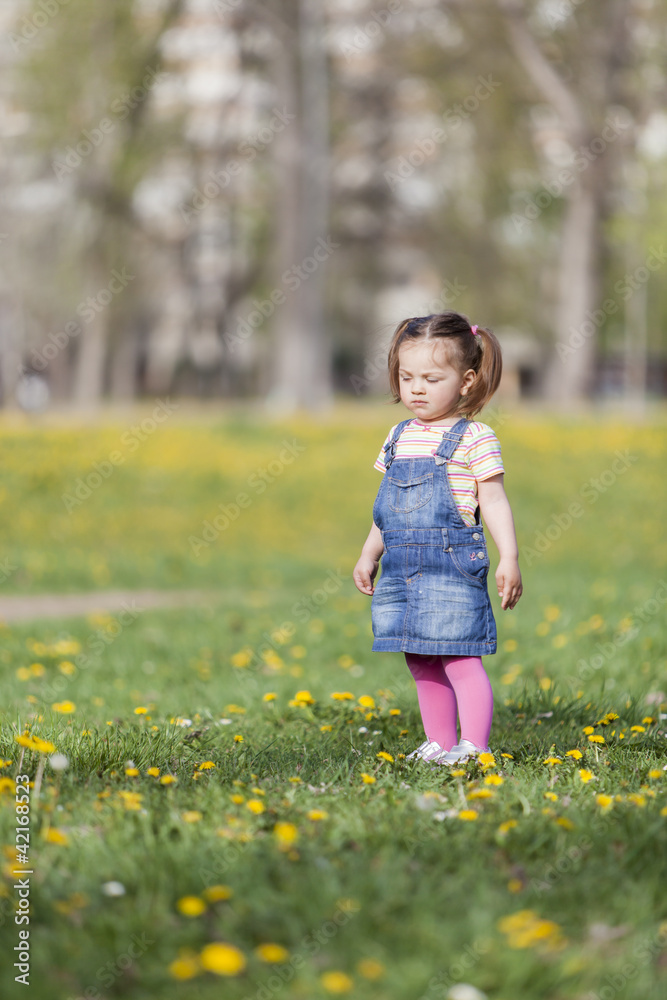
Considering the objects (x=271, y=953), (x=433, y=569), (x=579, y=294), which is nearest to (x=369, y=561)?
(x=433, y=569)

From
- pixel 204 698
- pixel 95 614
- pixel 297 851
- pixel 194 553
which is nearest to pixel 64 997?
pixel 297 851

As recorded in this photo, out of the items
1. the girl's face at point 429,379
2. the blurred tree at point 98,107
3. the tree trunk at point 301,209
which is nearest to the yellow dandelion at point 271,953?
the girl's face at point 429,379

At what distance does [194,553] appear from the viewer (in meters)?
12.7

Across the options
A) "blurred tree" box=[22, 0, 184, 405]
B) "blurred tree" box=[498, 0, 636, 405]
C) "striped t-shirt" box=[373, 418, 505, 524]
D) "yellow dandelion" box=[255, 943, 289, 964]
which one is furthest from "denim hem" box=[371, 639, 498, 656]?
"blurred tree" box=[22, 0, 184, 405]

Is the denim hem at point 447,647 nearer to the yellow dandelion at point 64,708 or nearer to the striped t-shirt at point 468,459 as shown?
the striped t-shirt at point 468,459

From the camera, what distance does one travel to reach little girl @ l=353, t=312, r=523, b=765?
11.5 feet

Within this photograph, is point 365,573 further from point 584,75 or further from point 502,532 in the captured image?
point 584,75

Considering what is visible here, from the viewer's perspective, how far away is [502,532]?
138 inches

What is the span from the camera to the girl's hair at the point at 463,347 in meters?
3.56

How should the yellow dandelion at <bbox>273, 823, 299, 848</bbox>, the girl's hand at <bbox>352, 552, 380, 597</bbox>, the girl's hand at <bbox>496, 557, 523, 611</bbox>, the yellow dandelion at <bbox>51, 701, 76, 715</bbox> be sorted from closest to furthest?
the yellow dandelion at <bbox>273, 823, 299, 848</bbox> → the girl's hand at <bbox>496, 557, 523, 611</bbox> → the girl's hand at <bbox>352, 552, 380, 597</bbox> → the yellow dandelion at <bbox>51, 701, 76, 715</bbox>

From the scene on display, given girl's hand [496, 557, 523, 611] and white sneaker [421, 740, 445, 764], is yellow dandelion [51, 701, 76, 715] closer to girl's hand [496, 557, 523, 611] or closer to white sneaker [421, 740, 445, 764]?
white sneaker [421, 740, 445, 764]

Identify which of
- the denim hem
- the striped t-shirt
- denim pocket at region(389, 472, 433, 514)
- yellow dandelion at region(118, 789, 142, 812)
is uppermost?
the striped t-shirt

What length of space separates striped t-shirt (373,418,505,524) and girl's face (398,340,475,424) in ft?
0.30

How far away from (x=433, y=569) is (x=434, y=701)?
51cm
